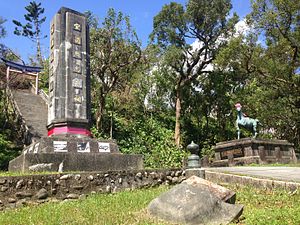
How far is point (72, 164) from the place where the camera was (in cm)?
855

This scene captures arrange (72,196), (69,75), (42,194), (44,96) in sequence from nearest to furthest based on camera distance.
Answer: (42,194) < (72,196) < (69,75) < (44,96)

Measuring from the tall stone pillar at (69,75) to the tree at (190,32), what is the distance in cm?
1166

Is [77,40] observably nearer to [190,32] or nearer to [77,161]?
[77,161]

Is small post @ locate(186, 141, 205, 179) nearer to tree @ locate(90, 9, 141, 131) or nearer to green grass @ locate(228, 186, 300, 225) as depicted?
green grass @ locate(228, 186, 300, 225)

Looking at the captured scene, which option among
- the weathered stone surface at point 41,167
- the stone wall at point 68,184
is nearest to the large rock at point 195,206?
the stone wall at point 68,184

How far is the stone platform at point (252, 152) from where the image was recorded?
1452 centimetres

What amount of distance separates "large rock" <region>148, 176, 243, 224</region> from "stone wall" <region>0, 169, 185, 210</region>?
257cm

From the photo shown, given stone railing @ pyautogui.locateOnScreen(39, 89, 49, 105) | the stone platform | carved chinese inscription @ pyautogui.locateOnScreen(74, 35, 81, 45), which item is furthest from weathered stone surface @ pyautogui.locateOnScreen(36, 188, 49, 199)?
stone railing @ pyautogui.locateOnScreen(39, 89, 49, 105)

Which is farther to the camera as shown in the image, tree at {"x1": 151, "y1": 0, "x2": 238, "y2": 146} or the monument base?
tree at {"x1": 151, "y1": 0, "x2": 238, "y2": 146}

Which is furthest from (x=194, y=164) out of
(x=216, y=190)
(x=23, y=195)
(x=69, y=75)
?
(x=69, y=75)

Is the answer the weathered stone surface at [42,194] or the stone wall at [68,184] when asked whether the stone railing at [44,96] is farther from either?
the weathered stone surface at [42,194]

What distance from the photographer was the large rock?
4621 mm

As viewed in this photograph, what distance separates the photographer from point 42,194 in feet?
21.9

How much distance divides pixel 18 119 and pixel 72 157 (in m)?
11.0
